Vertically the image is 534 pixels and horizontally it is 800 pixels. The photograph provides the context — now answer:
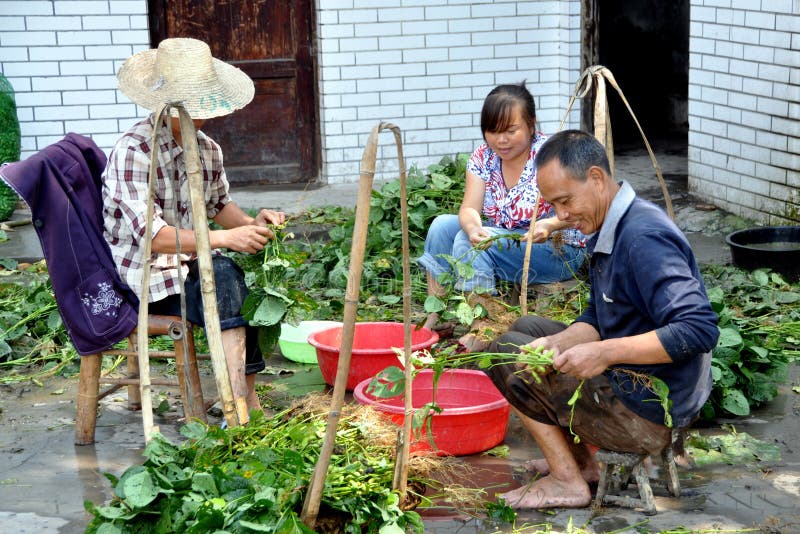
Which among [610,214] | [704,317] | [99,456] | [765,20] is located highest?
[765,20]

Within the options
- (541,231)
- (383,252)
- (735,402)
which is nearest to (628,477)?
(735,402)

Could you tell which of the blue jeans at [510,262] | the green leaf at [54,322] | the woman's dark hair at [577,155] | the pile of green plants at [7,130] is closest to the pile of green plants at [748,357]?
the blue jeans at [510,262]

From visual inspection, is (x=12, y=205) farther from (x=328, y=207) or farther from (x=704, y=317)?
(x=704, y=317)

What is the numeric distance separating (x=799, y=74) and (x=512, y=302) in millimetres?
2706

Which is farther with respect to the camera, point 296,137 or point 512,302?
point 296,137

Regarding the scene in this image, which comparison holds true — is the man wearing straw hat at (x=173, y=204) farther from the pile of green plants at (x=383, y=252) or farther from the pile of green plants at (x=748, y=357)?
the pile of green plants at (x=748, y=357)

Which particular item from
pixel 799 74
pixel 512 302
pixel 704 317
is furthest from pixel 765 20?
pixel 704 317

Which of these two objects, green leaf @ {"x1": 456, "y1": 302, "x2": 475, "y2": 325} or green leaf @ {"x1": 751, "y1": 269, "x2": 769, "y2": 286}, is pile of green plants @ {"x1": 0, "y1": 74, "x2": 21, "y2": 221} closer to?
green leaf @ {"x1": 456, "y1": 302, "x2": 475, "y2": 325}

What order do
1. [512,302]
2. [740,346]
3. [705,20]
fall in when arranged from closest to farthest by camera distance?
[740,346], [512,302], [705,20]

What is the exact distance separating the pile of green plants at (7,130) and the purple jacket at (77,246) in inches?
130

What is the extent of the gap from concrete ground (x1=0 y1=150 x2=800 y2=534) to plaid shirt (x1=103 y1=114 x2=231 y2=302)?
2.17 feet

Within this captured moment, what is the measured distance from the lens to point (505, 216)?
4.68m

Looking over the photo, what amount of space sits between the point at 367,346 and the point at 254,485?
1.78m

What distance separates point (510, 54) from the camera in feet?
26.0
